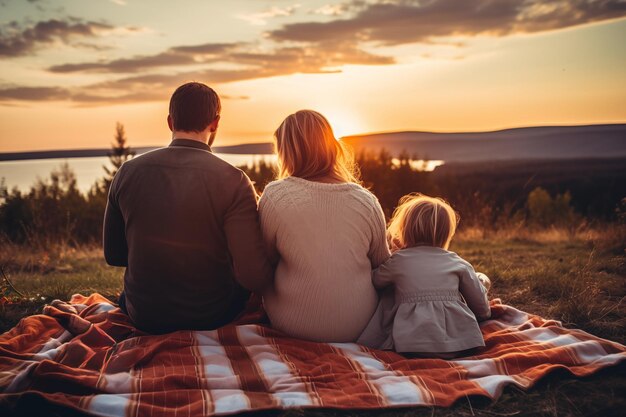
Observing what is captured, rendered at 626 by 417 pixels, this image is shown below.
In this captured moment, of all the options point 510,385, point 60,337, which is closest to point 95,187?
point 60,337

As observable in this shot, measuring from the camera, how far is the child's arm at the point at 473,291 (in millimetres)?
3346

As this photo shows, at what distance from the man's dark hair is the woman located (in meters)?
0.52

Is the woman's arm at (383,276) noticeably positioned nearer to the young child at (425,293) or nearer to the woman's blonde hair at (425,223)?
the young child at (425,293)

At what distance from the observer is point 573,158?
53.8 meters

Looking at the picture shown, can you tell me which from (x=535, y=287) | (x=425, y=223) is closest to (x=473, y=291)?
(x=425, y=223)

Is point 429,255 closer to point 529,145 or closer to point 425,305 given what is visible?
point 425,305

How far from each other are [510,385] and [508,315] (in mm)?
1183

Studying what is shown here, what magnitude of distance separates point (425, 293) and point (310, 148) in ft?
3.88

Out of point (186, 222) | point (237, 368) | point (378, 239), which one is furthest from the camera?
point (378, 239)

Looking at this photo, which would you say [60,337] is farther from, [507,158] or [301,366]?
[507,158]

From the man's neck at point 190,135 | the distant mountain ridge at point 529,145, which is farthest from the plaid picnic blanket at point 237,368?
the distant mountain ridge at point 529,145

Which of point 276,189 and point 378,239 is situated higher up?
point 276,189

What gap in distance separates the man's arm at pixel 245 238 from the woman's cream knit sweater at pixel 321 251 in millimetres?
111

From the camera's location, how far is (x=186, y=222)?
10.1 ft
